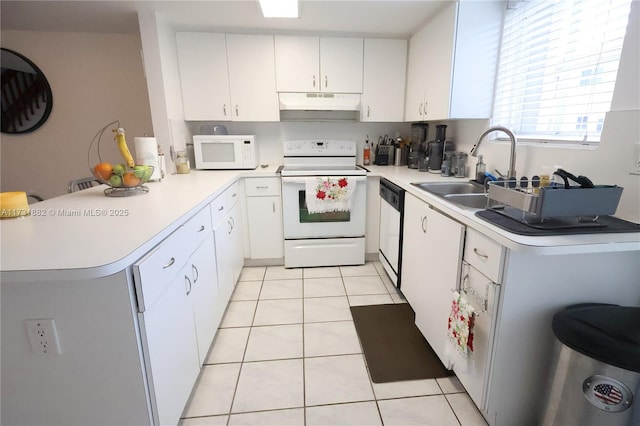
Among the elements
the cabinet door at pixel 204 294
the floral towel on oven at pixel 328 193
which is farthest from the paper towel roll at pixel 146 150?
the floral towel on oven at pixel 328 193

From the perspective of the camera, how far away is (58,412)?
0.98 m

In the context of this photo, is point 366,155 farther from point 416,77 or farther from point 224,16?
point 224,16

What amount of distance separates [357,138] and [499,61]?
149cm

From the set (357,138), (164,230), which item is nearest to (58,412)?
(164,230)

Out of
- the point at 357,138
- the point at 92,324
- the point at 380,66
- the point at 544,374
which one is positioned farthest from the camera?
the point at 357,138

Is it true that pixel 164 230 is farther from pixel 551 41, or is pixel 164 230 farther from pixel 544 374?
pixel 551 41

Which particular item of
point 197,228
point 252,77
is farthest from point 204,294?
point 252,77

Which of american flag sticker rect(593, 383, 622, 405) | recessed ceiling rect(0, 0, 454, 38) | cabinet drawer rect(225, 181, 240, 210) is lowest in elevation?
american flag sticker rect(593, 383, 622, 405)

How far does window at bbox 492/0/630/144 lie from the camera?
4.61ft

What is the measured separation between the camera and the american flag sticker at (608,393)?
0.96 metres

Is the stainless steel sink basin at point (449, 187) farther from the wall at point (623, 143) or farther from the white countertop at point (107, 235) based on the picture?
the wall at point (623, 143)

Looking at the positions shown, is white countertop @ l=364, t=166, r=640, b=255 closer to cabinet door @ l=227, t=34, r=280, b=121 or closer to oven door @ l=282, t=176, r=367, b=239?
oven door @ l=282, t=176, r=367, b=239

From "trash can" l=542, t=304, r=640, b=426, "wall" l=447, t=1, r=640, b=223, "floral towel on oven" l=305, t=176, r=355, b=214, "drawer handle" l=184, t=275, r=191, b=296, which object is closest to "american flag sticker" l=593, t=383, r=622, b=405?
"trash can" l=542, t=304, r=640, b=426

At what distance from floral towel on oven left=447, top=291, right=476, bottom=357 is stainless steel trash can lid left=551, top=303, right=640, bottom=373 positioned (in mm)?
290
